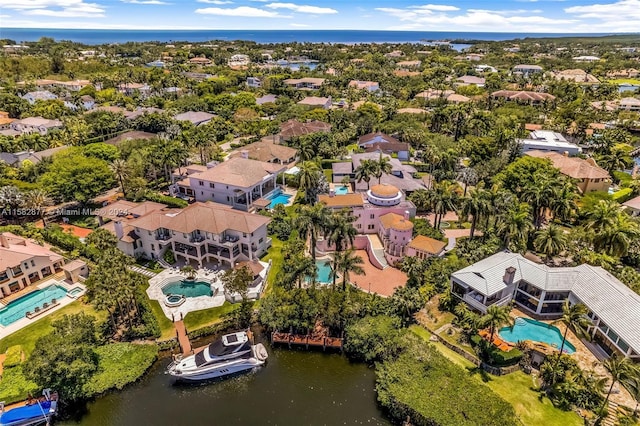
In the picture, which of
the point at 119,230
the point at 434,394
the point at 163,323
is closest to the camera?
the point at 434,394

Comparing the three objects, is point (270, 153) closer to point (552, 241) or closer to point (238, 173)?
point (238, 173)

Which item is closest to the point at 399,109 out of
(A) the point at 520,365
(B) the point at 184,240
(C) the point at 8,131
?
(B) the point at 184,240

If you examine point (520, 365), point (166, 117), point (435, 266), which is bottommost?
point (520, 365)

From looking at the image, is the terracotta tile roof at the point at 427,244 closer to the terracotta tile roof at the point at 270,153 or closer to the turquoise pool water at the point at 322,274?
the turquoise pool water at the point at 322,274

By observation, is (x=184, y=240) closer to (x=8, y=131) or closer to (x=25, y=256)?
(x=25, y=256)

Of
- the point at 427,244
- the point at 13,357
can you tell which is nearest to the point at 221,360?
the point at 13,357

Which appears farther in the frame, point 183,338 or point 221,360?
point 183,338
